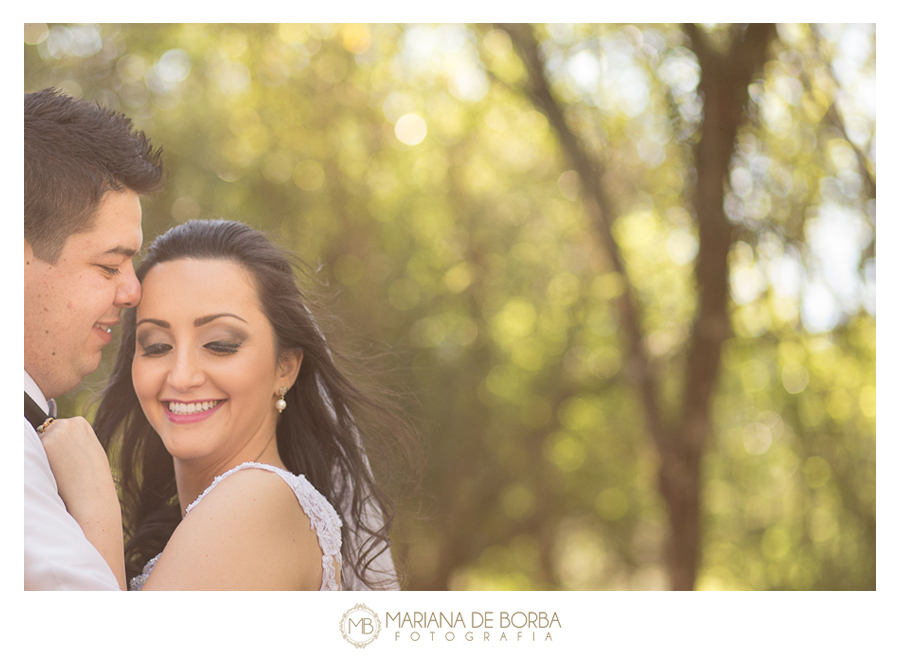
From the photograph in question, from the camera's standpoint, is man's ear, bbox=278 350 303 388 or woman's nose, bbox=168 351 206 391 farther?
man's ear, bbox=278 350 303 388

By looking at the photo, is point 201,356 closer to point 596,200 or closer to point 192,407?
point 192,407

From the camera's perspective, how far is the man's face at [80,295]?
50.9 inches

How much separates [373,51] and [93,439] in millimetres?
2407

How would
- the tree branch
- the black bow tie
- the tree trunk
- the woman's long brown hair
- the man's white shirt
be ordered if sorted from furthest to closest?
the tree branch, the tree trunk, the woman's long brown hair, the black bow tie, the man's white shirt

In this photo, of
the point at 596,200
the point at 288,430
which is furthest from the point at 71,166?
the point at 596,200

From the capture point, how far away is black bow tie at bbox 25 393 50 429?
1286 millimetres

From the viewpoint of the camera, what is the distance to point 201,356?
4.42 ft

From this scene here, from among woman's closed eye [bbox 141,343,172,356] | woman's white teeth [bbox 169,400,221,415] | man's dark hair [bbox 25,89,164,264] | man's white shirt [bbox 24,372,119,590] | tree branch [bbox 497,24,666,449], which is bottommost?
man's white shirt [bbox 24,372,119,590]

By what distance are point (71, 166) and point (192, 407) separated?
531 mm

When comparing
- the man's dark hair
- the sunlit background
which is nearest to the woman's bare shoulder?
the man's dark hair

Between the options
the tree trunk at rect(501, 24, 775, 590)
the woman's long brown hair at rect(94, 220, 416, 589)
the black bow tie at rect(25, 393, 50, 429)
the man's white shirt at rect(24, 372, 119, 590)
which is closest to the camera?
the man's white shirt at rect(24, 372, 119, 590)

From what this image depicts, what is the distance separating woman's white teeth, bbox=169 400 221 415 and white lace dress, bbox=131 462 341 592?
0.14 metres

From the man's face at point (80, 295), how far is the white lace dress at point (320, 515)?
1.22ft
